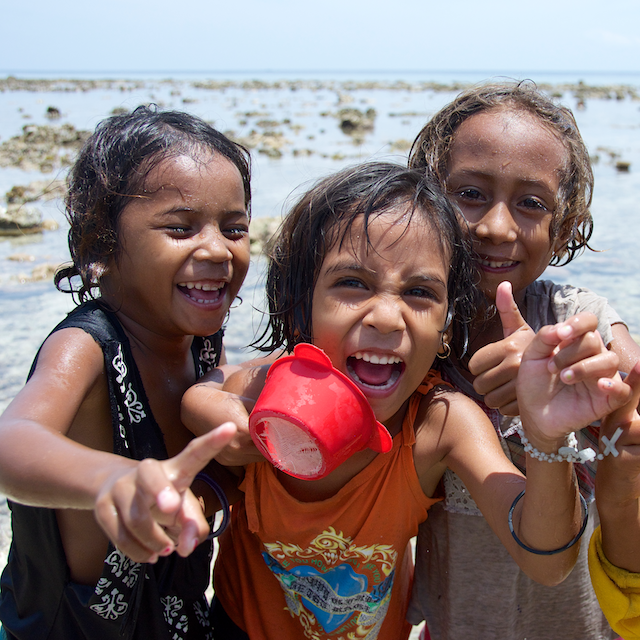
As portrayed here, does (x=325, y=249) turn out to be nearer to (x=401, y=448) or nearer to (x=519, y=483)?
(x=401, y=448)

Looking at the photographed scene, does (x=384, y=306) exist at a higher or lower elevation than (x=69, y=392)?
higher

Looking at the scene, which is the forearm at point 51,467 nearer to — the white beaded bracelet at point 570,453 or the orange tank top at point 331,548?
the orange tank top at point 331,548

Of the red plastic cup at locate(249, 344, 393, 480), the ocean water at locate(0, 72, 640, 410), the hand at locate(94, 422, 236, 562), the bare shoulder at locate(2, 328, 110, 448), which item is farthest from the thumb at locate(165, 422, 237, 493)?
the ocean water at locate(0, 72, 640, 410)

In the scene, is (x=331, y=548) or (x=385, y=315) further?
(x=331, y=548)

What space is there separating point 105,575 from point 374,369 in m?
1.03

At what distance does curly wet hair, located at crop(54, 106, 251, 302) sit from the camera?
86.8 inches

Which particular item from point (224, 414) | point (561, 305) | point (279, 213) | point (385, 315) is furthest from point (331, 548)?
point (279, 213)

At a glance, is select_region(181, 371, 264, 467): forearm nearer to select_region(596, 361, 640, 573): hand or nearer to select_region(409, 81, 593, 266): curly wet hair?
select_region(596, 361, 640, 573): hand

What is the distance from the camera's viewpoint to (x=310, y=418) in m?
Result: 1.59

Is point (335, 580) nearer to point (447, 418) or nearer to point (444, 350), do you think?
point (447, 418)

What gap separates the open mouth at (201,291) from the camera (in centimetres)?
222

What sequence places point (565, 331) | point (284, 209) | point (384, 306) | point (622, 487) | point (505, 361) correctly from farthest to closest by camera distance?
1. point (284, 209)
2. point (384, 306)
3. point (622, 487)
4. point (505, 361)
5. point (565, 331)

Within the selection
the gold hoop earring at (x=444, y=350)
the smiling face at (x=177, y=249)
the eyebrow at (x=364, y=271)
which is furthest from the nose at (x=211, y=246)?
the gold hoop earring at (x=444, y=350)

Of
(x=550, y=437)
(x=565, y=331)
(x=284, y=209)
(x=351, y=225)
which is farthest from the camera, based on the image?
(x=284, y=209)
